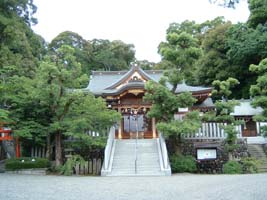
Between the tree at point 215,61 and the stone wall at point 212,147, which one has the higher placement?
the tree at point 215,61

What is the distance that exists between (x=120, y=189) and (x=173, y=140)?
8.27 metres

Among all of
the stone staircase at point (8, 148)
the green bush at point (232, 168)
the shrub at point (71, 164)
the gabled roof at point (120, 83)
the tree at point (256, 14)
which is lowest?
the green bush at point (232, 168)

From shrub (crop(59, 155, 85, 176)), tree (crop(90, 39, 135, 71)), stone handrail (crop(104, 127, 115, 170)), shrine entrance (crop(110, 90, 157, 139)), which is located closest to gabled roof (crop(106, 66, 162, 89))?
shrine entrance (crop(110, 90, 157, 139))

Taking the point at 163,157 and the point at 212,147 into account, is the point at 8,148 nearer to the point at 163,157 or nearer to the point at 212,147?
the point at 163,157

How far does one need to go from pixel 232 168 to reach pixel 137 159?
14.1ft

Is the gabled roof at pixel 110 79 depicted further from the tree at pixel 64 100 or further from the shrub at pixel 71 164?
the shrub at pixel 71 164

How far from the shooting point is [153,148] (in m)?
16.8

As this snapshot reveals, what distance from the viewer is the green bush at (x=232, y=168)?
594 inches

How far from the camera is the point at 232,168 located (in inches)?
597

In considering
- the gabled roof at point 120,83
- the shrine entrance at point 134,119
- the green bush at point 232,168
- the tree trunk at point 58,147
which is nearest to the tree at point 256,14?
the gabled roof at point 120,83

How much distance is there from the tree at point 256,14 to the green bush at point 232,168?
20465 millimetres

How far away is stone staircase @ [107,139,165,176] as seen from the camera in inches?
552

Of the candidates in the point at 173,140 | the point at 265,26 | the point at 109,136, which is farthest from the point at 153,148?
the point at 265,26

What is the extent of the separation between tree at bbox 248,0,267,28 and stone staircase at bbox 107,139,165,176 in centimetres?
2021
